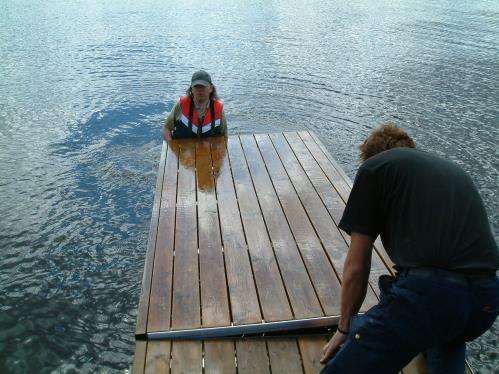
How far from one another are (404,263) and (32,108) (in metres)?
10.5

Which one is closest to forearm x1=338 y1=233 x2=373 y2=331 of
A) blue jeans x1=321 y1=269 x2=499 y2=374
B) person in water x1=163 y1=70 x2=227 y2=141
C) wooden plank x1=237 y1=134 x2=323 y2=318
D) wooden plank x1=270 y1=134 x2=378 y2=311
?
blue jeans x1=321 y1=269 x2=499 y2=374

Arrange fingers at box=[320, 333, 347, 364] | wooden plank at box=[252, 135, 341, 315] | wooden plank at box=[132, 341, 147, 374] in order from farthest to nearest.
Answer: wooden plank at box=[252, 135, 341, 315] → wooden plank at box=[132, 341, 147, 374] → fingers at box=[320, 333, 347, 364]

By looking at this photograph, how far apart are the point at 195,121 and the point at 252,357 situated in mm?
4460

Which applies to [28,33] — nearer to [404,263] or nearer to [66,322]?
[66,322]

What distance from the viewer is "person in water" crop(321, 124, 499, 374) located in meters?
2.07

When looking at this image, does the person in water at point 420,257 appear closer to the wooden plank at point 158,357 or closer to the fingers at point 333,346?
the fingers at point 333,346

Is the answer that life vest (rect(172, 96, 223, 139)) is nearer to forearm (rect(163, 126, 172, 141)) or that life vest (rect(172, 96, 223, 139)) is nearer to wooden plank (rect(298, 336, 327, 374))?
forearm (rect(163, 126, 172, 141))

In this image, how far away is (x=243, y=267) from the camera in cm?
374

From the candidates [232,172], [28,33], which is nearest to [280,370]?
[232,172]

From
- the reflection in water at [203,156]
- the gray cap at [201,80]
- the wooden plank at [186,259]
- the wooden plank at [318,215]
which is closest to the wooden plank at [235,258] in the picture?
the reflection in water at [203,156]

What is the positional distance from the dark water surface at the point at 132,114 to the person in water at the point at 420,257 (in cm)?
237

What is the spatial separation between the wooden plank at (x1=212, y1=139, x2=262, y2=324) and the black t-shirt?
1.40m

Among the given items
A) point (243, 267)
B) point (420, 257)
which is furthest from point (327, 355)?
point (243, 267)

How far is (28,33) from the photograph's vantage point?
19078 millimetres
